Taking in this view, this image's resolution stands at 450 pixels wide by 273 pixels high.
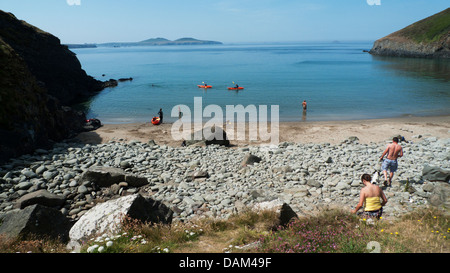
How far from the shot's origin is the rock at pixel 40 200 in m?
9.98

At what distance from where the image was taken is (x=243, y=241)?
6887mm

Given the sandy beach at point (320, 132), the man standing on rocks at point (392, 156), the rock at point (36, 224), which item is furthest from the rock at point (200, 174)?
the man standing on rocks at point (392, 156)

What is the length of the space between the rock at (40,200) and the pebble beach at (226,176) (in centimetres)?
35

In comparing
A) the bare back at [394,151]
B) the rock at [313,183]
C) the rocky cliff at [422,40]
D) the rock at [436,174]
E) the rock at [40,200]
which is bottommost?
the rock at [313,183]

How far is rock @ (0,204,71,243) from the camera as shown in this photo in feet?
23.4

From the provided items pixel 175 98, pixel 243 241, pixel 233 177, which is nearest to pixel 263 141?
pixel 233 177

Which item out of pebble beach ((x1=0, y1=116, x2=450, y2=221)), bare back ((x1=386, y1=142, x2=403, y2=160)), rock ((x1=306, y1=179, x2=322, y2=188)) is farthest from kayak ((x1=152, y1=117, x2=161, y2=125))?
bare back ((x1=386, y1=142, x2=403, y2=160))

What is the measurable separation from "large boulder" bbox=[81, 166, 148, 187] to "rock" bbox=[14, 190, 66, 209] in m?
1.63

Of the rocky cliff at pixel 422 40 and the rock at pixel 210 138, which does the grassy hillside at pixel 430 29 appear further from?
the rock at pixel 210 138

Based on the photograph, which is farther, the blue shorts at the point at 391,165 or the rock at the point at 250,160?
the rock at the point at 250,160

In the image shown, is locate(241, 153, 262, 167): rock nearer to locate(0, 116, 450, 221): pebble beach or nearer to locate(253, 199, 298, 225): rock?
locate(0, 116, 450, 221): pebble beach

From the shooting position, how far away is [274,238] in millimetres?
6750

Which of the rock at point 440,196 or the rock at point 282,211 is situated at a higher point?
the rock at point 282,211

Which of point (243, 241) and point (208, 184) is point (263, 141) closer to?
point (208, 184)
